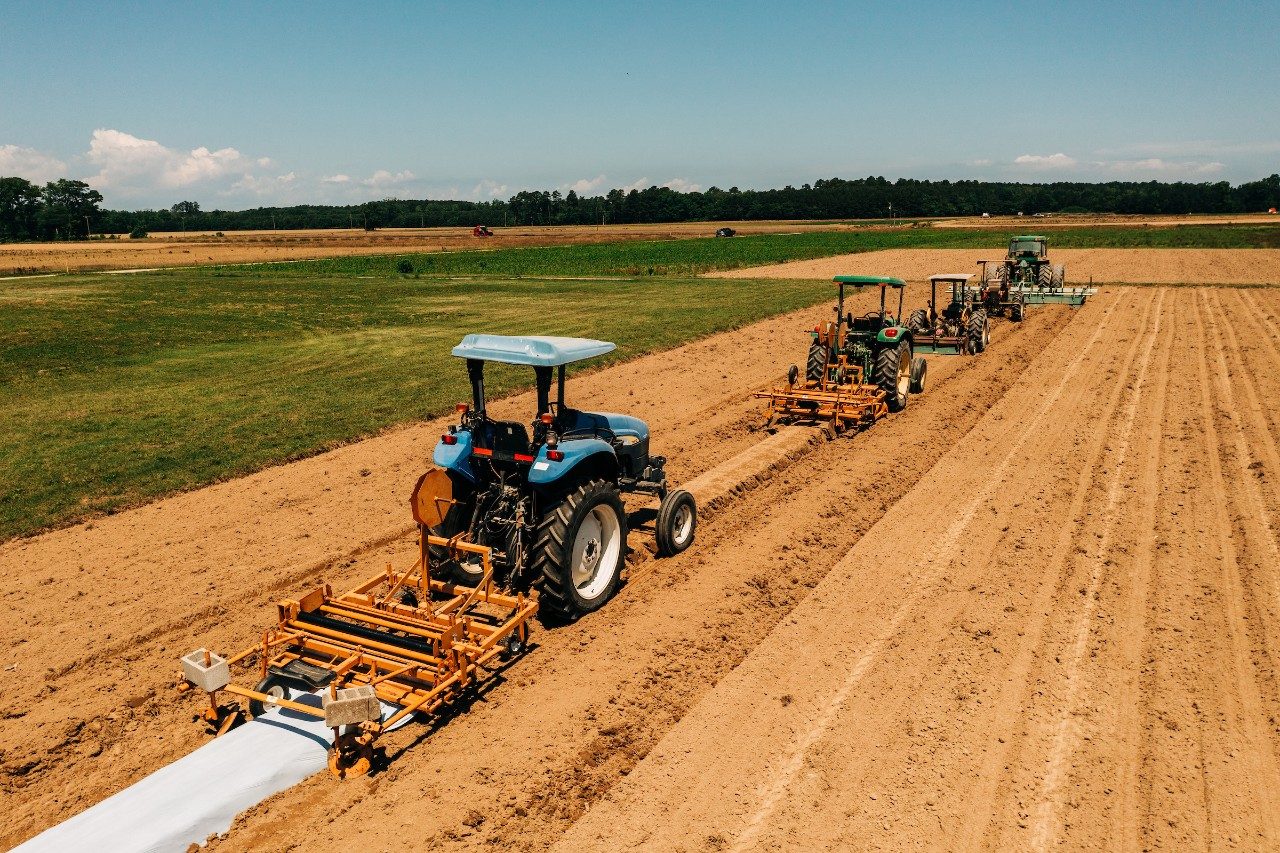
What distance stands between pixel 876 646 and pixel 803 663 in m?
0.65

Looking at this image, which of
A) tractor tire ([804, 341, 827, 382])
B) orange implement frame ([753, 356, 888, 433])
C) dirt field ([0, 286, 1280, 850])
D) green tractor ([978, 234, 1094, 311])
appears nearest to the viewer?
dirt field ([0, 286, 1280, 850])

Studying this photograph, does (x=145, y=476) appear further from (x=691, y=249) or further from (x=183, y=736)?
(x=691, y=249)

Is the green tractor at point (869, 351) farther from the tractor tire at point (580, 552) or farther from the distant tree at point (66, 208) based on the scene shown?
the distant tree at point (66, 208)

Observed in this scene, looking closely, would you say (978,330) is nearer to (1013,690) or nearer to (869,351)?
(869,351)

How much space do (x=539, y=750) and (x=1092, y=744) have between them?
342 centimetres

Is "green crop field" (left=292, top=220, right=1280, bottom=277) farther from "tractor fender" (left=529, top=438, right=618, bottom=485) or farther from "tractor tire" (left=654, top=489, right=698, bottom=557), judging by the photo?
"tractor fender" (left=529, top=438, right=618, bottom=485)

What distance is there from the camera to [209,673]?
16.1ft

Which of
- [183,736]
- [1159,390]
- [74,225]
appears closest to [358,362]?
[183,736]

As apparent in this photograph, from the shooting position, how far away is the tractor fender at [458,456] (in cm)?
651

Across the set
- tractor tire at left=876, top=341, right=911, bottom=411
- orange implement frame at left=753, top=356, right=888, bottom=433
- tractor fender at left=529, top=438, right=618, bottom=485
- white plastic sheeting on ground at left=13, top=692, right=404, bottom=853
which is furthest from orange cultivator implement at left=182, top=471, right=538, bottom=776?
tractor tire at left=876, top=341, right=911, bottom=411

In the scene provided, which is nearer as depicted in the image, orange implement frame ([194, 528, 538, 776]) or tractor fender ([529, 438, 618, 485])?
orange implement frame ([194, 528, 538, 776])

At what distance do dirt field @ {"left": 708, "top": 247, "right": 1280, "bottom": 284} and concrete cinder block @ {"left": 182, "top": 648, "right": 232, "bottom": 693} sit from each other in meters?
32.8

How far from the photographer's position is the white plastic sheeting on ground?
4125 mm

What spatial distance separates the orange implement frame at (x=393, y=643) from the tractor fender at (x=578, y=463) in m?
0.72
